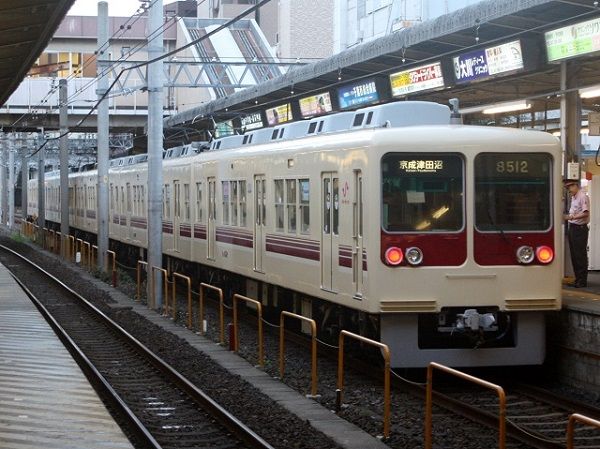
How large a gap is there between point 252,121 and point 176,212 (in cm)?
363

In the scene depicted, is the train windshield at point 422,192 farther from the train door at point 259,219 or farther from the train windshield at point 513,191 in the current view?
the train door at point 259,219

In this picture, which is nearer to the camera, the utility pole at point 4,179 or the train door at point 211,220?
the train door at point 211,220

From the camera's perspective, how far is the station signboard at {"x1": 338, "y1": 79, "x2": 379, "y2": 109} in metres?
18.5

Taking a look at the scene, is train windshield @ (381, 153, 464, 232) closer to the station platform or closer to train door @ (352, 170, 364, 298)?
train door @ (352, 170, 364, 298)

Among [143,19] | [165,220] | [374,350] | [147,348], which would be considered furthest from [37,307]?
[143,19]

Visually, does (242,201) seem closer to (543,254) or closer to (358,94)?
(358,94)

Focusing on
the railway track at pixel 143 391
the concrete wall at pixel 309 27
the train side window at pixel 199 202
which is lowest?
the railway track at pixel 143 391

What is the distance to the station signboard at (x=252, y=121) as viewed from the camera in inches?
1000

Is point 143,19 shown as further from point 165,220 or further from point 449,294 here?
point 449,294

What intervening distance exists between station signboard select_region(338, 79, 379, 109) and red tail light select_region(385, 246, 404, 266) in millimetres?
7272

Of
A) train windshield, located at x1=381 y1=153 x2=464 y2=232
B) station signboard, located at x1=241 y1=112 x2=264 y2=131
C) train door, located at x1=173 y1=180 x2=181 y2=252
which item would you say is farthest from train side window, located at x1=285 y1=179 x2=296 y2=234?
station signboard, located at x1=241 y1=112 x2=264 y2=131

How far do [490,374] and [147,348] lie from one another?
4895mm

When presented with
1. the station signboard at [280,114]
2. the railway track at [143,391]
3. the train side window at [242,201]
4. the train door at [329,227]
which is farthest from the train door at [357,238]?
the station signboard at [280,114]

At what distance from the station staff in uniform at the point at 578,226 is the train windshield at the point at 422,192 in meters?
2.32
